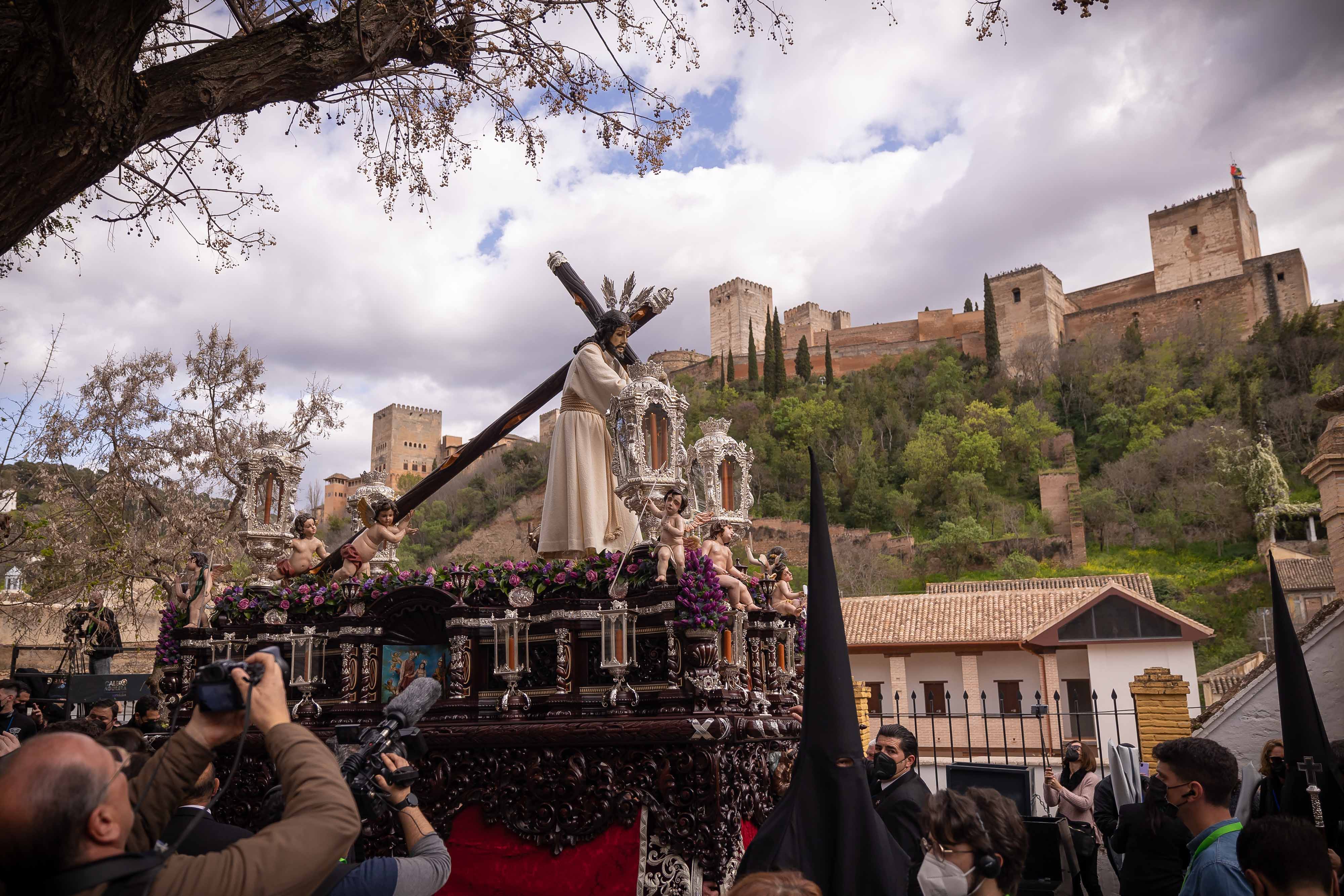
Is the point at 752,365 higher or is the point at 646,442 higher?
the point at 752,365

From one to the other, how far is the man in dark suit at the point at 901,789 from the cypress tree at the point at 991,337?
70.8m

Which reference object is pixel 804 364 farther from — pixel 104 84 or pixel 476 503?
pixel 104 84

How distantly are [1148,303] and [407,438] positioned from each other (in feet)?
228

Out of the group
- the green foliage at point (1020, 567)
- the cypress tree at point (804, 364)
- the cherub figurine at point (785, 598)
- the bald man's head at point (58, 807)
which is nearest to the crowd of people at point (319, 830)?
the bald man's head at point (58, 807)

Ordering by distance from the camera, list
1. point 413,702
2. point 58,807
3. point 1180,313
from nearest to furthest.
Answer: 1. point 58,807
2. point 413,702
3. point 1180,313

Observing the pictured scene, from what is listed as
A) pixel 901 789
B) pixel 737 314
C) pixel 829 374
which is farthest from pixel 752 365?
pixel 901 789

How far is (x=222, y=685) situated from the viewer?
234 cm

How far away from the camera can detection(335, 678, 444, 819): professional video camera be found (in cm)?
273

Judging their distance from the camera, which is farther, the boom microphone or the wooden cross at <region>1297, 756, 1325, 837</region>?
the wooden cross at <region>1297, 756, 1325, 837</region>

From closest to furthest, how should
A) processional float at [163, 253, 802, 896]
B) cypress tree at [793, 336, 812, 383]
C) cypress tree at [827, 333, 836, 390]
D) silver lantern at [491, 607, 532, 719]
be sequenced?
processional float at [163, 253, 802, 896]
silver lantern at [491, 607, 532, 719]
cypress tree at [827, 333, 836, 390]
cypress tree at [793, 336, 812, 383]

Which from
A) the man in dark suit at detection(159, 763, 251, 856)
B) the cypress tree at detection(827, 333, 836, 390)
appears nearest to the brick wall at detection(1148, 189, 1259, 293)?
the cypress tree at detection(827, 333, 836, 390)

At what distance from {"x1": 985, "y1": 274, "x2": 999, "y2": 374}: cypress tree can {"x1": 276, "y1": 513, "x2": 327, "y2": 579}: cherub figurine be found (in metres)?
69.3

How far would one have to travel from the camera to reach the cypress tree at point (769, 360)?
73.5 metres

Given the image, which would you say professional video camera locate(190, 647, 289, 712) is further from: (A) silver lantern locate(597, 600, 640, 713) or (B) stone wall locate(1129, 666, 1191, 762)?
(B) stone wall locate(1129, 666, 1191, 762)
